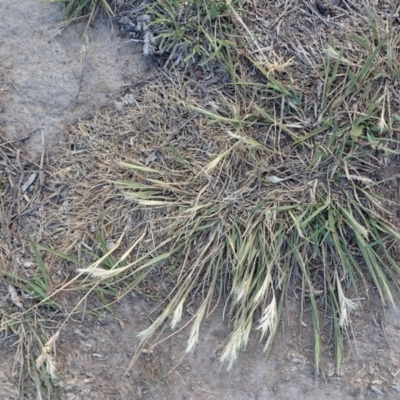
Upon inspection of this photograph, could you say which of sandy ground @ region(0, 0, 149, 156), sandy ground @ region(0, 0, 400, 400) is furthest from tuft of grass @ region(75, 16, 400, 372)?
sandy ground @ region(0, 0, 149, 156)

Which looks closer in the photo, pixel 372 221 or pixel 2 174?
pixel 372 221

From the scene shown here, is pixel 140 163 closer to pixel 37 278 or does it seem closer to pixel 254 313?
pixel 37 278

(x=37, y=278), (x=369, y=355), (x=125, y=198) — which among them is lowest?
(x=369, y=355)

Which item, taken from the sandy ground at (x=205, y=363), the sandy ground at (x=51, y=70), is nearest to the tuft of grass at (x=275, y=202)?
the sandy ground at (x=205, y=363)

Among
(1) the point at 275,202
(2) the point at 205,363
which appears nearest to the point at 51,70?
(1) the point at 275,202

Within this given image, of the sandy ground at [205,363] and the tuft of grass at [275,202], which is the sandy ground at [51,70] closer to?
the sandy ground at [205,363]

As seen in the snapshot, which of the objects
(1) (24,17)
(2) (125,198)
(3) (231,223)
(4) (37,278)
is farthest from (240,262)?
(1) (24,17)

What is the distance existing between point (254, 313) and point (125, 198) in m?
0.58

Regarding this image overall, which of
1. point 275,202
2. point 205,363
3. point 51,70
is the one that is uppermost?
point 51,70

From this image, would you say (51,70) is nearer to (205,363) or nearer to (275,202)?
(275,202)

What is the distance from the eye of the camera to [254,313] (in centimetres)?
176

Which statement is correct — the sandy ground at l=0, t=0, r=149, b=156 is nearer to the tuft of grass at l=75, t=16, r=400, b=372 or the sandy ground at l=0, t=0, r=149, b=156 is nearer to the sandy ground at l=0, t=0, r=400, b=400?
the sandy ground at l=0, t=0, r=400, b=400

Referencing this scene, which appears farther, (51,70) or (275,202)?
(51,70)

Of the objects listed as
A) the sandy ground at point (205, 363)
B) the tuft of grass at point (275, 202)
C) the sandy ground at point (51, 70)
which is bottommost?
the sandy ground at point (205, 363)
